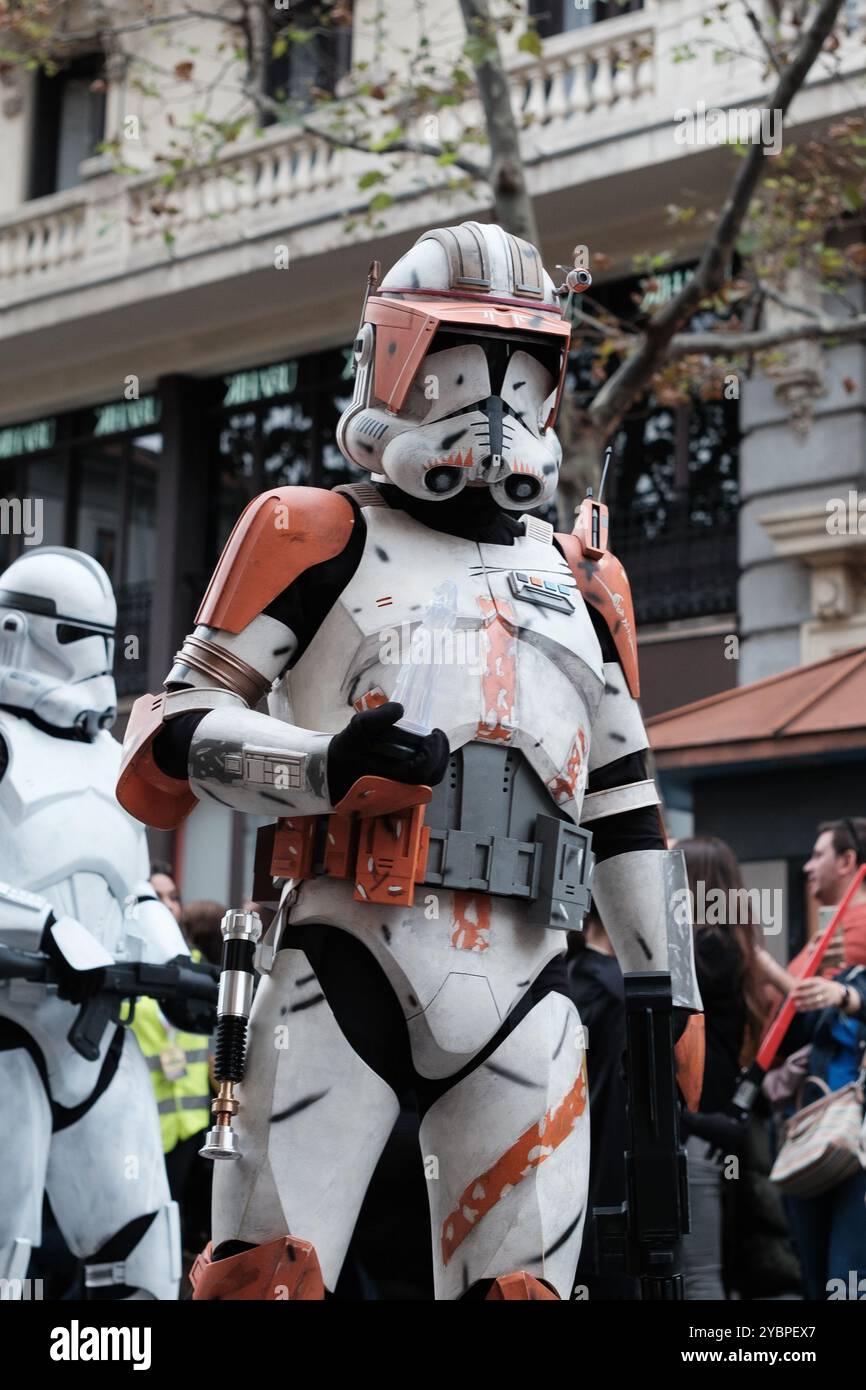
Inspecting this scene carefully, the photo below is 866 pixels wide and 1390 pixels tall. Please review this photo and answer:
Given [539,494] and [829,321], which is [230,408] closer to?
[829,321]

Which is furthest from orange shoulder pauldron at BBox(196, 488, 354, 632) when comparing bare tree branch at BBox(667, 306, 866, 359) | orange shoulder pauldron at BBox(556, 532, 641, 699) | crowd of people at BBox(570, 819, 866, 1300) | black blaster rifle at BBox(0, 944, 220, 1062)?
bare tree branch at BBox(667, 306, 866, 359)

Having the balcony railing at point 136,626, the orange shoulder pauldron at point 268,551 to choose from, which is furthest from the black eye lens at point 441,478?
the balcony railing at point 136,626

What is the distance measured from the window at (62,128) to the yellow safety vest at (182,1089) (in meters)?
12.6

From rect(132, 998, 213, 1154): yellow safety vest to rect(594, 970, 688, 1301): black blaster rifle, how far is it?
310cm

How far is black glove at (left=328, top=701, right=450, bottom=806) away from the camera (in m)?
3.25

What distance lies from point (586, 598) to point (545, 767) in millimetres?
439

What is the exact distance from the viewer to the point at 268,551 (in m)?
3.54

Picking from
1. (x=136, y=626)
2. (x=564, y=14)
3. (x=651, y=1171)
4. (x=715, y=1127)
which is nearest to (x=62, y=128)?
(x=136, y=626)

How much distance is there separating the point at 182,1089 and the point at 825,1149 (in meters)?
2.38

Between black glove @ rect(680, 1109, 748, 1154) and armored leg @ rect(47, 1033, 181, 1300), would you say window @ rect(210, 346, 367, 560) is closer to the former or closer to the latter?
black glove @ rect(680, 1109, 748, 1154)

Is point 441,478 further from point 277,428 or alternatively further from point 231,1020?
point 277,428

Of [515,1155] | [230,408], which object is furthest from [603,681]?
[230,408]
